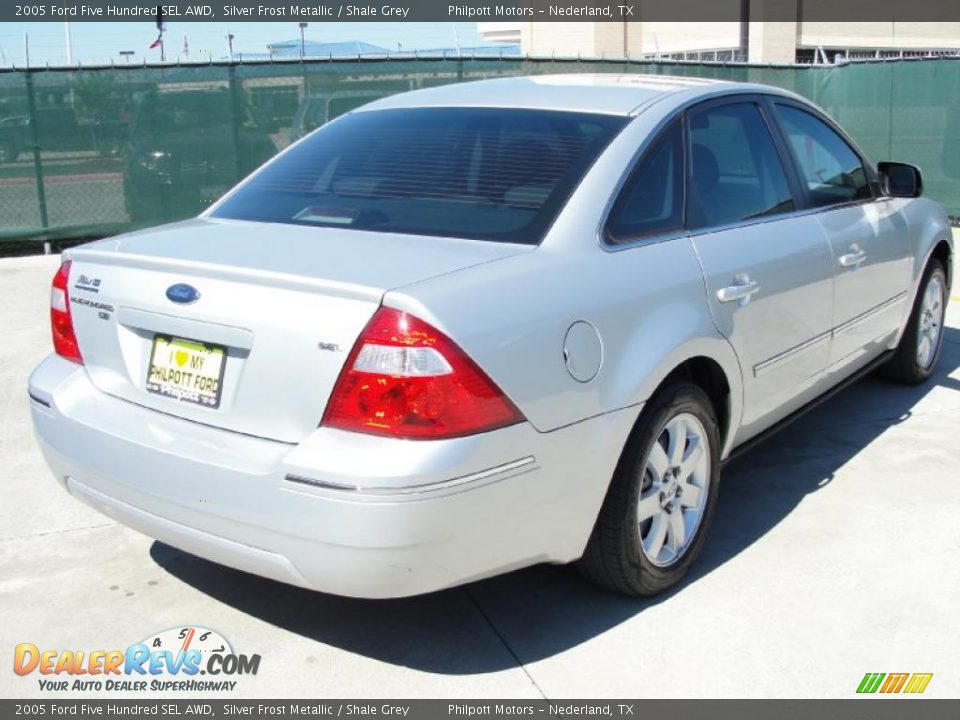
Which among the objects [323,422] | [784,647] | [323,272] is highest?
[323,272]

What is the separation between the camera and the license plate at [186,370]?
288 centimetres

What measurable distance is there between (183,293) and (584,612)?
1.58m

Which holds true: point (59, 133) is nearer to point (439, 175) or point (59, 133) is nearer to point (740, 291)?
point (439, 175)

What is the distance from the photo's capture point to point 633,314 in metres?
3.15

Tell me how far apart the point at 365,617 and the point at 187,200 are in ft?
30.5

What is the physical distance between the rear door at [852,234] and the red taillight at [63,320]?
283 cm

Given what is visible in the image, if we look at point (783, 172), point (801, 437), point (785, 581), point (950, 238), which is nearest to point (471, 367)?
point (785, 581)

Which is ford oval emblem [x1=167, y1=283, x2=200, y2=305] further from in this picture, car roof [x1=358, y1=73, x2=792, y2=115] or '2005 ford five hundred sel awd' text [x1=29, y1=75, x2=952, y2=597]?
car roof [x1=358, y1=73, x2=792, y2=115]

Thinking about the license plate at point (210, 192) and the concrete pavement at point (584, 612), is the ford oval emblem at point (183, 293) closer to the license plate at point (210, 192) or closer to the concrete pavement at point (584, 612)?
the concrete pavement at point (584, 612)

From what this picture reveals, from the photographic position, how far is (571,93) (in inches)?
152

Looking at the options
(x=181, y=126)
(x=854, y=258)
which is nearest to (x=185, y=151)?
(x=181, y=126)

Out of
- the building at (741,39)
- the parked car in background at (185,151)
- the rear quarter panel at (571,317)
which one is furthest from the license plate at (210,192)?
the building at (741,39)

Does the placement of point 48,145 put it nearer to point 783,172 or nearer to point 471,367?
point 783,172

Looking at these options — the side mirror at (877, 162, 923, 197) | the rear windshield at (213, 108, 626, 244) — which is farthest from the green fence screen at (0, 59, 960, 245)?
the rear windshield at (213, 108, 626, 244)
